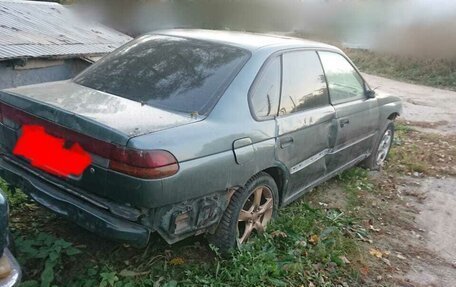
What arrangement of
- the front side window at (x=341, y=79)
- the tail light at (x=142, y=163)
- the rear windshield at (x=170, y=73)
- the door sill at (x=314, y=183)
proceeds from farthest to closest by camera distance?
the front side window at (x=341, y=79) < the door sill at (x=314, y=183) < the rear windshield at (x=170, y=73) < the tail light at (x=142, y=163)

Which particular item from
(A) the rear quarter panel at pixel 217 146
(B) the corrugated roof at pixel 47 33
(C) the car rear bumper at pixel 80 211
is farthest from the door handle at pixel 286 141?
(B) the corrugated roof at pixel 47 33

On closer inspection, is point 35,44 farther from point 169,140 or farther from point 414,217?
point 414,217

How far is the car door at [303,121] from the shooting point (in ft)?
10.7

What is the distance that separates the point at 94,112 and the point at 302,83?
1.75m

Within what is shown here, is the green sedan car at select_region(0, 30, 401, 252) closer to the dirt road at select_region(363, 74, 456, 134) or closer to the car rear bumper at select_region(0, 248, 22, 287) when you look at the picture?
the car rear bumper at select_region(0, 248, 22, 287)

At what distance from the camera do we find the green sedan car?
2.37m

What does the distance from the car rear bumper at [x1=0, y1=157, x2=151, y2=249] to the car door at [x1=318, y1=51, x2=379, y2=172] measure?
7.07ft

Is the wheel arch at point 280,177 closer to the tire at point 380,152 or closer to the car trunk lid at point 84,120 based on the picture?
the car trunk lid at point 84,120

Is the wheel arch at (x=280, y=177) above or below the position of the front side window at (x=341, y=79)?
below

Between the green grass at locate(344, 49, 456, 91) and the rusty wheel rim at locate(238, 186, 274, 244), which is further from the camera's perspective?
the green grass at locate(344, 49, 456, 91)

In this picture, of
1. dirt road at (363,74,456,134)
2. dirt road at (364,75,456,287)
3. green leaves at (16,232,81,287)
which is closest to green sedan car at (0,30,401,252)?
green leaves at (16,232,81,287)

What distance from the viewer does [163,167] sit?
2328mm

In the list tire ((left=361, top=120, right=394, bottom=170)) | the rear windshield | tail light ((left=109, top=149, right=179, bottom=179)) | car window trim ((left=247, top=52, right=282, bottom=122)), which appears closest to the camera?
tail light ((left=109, top=149, right=179, bottom=179))

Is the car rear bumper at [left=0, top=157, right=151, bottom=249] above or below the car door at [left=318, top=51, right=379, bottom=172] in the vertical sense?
below
